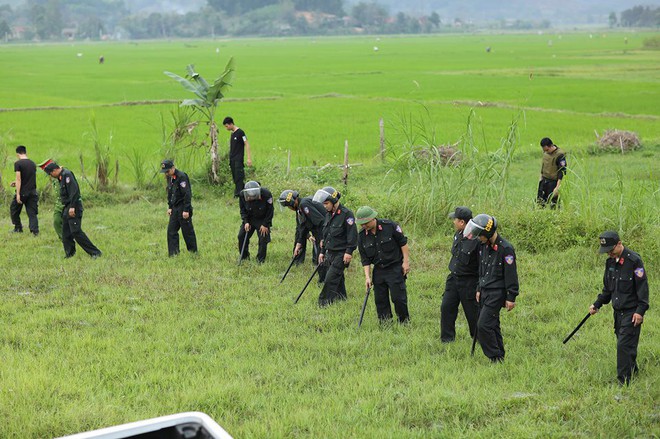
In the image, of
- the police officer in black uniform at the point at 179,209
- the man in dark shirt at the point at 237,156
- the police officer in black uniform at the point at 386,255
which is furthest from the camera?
the man in dark shirt at the point at 237,156

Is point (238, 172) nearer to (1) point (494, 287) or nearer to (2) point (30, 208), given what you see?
(2) point (30, 208)

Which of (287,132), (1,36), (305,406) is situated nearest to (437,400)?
(305,406)

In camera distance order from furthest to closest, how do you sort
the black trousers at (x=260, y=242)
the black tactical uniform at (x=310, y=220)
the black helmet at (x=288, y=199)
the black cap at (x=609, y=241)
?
1. the black trousers at (x=260, y=242)
2. the black tactical uniform at (x=310, y=220)
3. the black helmet at (x=288, y=199)
4. the black cap at (x=609, y=241)

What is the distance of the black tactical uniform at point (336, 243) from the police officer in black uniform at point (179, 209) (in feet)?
11.0

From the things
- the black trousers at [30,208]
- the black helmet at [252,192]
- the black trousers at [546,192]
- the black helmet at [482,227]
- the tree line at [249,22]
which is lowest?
the black trousers at [30,208]

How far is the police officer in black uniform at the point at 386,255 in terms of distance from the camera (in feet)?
33.0

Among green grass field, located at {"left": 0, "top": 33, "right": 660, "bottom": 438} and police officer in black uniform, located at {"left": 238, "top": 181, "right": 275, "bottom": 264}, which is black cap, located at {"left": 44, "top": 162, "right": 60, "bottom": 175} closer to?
green grass field, located at {"left": 0, "top": 33, "right": 660, "bottom": 438}

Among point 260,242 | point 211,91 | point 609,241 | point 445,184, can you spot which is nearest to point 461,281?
point 609,241

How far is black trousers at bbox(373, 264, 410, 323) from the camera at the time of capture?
399 inches

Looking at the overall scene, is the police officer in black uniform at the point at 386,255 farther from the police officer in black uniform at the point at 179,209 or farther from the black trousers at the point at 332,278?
the police officer in black uniform at the point at 179,209

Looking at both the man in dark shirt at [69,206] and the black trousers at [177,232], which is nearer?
the man in dark shirt at [69,206]

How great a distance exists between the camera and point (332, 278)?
1104 centimetres

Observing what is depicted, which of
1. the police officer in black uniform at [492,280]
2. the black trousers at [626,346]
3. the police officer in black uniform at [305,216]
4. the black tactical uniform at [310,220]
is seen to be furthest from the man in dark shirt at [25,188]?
the black trousers at [626,346]

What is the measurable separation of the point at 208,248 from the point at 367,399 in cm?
701
